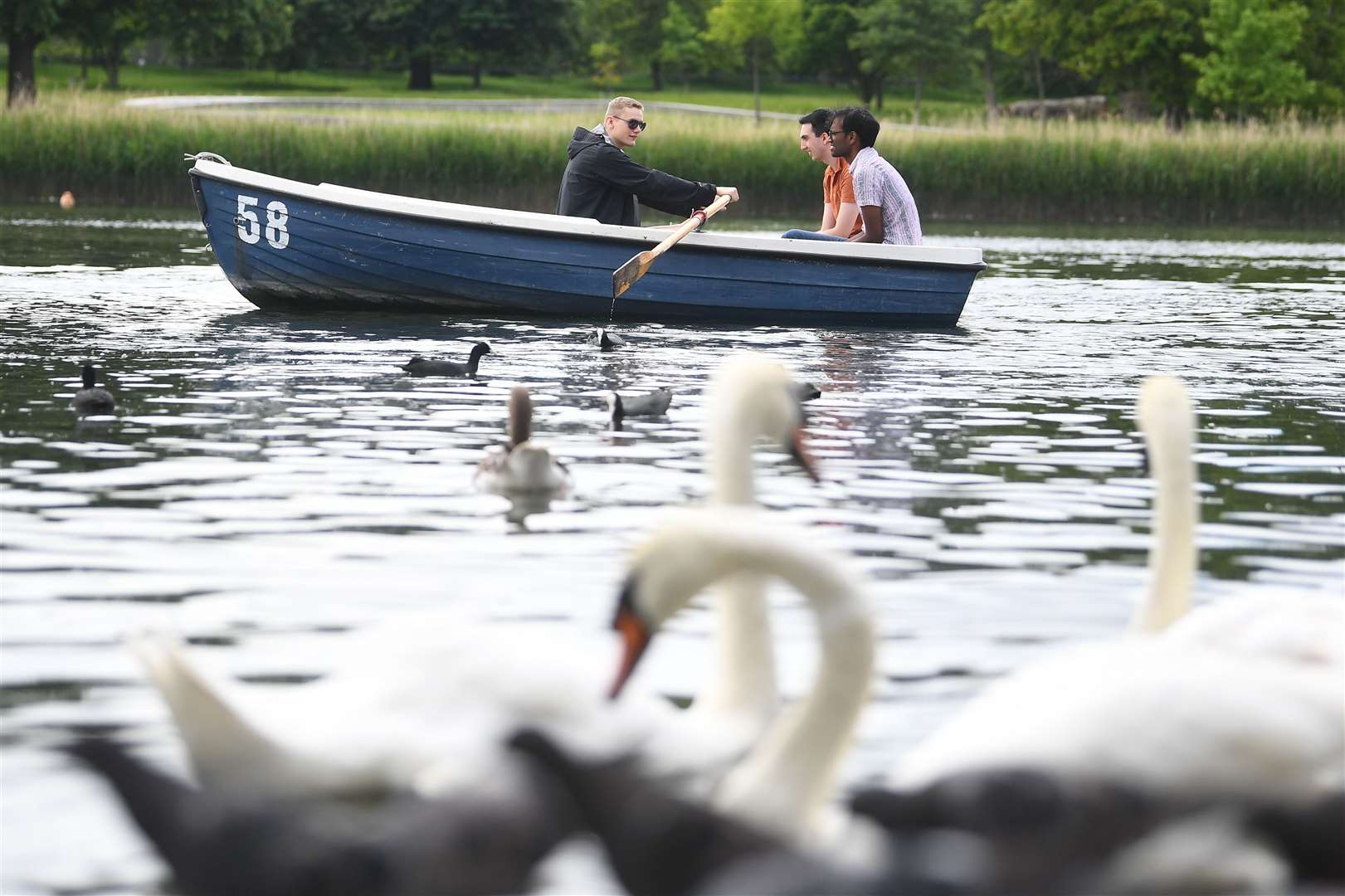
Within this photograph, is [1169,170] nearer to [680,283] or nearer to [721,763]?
[680,283]

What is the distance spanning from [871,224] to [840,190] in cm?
58

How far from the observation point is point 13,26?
44312 millimetres

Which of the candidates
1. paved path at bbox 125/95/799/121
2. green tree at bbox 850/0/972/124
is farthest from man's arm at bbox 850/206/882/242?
green tree at bbox 850/0/972/124

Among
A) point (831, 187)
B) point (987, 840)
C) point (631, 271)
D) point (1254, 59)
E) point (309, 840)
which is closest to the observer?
point (987, 840)

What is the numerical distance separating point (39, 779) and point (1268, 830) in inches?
106

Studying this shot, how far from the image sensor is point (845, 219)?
641 inches

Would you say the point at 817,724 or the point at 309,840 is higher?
the point at 817,724

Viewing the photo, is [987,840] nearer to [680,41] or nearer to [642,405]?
[642,405]

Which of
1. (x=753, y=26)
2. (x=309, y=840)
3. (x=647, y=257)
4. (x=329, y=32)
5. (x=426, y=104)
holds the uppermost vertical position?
(x=329, y=32)

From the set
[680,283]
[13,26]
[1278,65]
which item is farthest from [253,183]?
[1278,65]

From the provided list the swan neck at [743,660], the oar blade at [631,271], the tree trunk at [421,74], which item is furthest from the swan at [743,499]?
the tree trunk at [421,74]

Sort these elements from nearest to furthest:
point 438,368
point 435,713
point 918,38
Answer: point 435,713, point 438,368, point 918,38

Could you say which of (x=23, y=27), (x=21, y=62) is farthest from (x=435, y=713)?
(x=21, y=62)

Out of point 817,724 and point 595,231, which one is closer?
point 817,724
